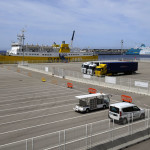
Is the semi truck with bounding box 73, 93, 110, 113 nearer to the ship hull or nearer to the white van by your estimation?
the white van

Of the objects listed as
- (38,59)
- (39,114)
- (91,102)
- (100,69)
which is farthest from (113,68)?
(38,59)

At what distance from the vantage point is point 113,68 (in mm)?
37438

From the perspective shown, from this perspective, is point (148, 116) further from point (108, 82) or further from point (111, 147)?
point (108, 82)

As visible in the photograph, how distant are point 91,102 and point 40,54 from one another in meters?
62.0

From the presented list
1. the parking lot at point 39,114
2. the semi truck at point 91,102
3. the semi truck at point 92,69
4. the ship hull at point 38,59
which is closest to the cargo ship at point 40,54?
the ship hull at point 38,59

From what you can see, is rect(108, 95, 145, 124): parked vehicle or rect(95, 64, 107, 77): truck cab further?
rect(95, 64, 107, 77): truck cab

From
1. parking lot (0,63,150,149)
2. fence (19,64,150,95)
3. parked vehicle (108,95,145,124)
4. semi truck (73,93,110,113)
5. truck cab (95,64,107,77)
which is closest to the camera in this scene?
parking lot (0,63,150,149)

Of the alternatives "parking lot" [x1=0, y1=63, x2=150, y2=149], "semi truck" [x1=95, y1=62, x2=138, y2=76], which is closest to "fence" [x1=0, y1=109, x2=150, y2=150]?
"parking lot" [x1=0, y1=63, x2=150, y2=149]

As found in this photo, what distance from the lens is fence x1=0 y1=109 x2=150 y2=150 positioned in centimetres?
764

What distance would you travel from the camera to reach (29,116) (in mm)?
14820

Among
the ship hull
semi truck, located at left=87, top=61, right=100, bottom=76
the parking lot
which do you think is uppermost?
the ship hull

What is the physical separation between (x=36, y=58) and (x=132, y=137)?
219 feet

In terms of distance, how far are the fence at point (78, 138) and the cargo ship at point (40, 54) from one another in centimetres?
6263

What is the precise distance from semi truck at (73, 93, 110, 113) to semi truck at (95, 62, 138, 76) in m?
19.1
